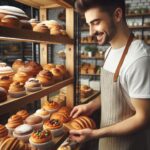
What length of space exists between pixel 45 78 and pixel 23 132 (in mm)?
390

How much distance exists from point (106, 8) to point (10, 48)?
438cm

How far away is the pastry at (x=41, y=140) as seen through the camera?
1284 millimetres

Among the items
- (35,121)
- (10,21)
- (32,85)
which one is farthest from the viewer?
(35,121)

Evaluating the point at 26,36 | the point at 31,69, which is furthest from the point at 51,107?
the point at 26,36

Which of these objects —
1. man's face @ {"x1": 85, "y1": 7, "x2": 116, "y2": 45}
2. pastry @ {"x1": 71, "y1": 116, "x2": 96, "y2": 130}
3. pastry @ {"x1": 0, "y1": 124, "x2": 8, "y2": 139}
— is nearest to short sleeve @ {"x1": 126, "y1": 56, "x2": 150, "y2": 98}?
man's face @ {"x1": 85, "y1": 7, "x2": 116, "y2": 45}

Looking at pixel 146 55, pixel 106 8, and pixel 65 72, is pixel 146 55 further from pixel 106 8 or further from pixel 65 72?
pixel 65 72

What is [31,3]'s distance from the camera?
5.98 ft

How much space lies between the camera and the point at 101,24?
4.26 ft

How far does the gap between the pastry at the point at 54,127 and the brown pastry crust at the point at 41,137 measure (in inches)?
3.6

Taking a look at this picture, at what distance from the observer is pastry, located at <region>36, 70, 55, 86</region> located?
151 centimetres

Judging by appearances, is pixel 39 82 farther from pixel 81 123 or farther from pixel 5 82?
pixel 81 123

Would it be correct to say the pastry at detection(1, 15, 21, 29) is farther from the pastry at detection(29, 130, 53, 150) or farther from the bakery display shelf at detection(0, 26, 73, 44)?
the pastry at detection(29, 130, 53, 150)

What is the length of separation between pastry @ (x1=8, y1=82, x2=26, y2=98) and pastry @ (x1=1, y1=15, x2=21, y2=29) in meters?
0.34

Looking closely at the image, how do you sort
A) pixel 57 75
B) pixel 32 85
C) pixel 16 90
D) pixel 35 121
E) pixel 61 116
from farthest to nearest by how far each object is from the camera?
1. pixel 57 75
2. pixel 61 116
3. pixel 35 121
4. pixel 32 85
5. pixel 16 90
